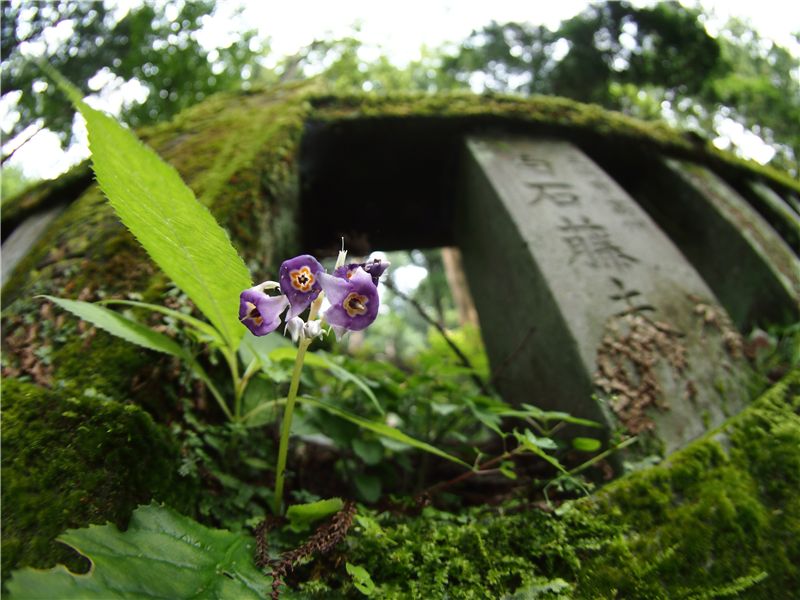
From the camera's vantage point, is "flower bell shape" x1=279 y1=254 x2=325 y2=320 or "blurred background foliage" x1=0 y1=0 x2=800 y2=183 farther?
Answer: "blurred background foliage" x1=0 y1=0 x2=800 y2=183

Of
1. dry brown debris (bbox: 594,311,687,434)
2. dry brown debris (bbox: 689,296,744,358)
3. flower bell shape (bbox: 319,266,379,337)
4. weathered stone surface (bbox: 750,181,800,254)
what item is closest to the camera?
flower bell shape (bbox: 319,266,379,337)

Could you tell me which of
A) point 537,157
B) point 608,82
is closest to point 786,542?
point 537,157

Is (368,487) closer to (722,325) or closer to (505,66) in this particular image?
(722,325)

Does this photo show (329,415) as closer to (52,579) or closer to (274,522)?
(274,522)

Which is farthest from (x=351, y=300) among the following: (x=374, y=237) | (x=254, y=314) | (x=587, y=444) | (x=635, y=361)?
(x=374, y=237)

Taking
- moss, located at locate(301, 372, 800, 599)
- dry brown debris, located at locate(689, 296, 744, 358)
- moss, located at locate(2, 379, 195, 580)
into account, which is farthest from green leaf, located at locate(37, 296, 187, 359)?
dry brown debris, located at locate(689, 296, 744, 358)

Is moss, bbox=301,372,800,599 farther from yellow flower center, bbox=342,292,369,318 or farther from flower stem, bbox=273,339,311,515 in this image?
yellow flower center, bbox=342,292,369,318

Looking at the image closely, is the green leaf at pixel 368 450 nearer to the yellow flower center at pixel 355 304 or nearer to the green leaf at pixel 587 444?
the green leaf at pixel 587 444
